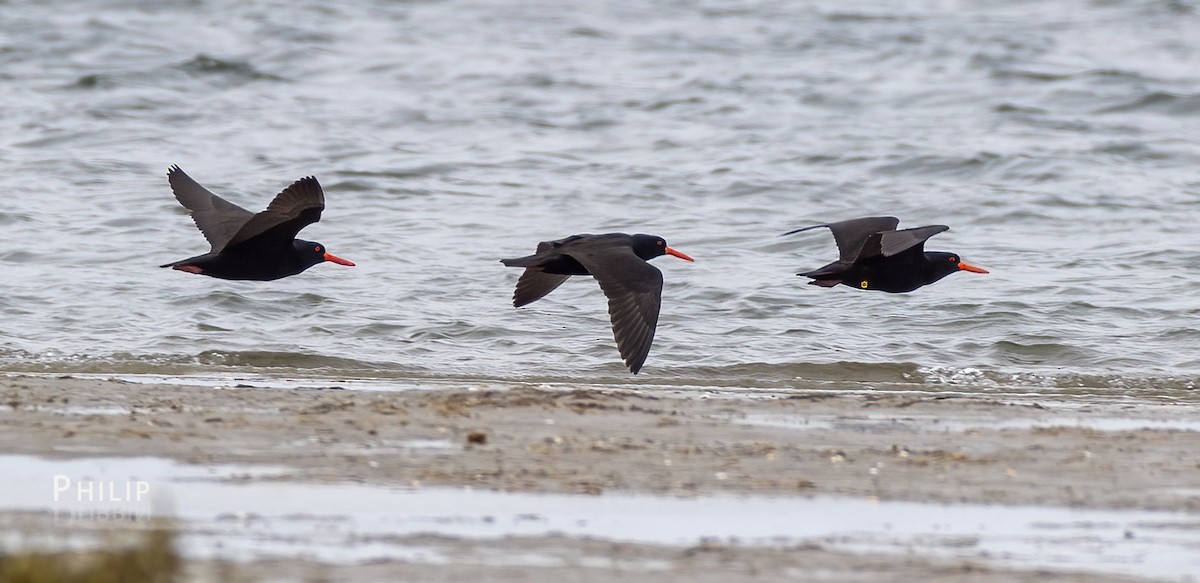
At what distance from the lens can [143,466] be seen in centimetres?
693

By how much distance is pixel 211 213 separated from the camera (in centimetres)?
1199

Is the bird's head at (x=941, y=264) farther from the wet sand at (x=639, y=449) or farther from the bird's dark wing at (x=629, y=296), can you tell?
the wet sand at (x=639, y=449)

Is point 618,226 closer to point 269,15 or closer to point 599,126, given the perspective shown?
point 599,126

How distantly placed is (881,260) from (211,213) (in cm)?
490

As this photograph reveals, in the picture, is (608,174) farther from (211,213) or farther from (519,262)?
(519,262)

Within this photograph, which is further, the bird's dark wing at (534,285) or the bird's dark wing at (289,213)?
the bird's dark wing at (534,285)

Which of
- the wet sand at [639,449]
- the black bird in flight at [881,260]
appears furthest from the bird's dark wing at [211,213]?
the black bird in flight at [881,260]

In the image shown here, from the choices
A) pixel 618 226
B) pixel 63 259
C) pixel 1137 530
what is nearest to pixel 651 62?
pixel 618 226

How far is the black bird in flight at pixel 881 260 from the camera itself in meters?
11.2

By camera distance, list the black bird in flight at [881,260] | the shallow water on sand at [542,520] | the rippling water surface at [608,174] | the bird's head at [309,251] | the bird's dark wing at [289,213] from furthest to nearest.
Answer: the rippling water surface at [608,174] < the bird's head at [309,251] < the black bird in flight at [881,260] < the bird's dark wing at [289,213] < the shallow water on sand at [542,520]

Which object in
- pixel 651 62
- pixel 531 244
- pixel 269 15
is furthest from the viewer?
pixel 269 15

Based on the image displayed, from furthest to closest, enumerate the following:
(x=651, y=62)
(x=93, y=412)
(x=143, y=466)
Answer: (x=651, y=62) → (x=93, y=412) → (x=143, y=466)

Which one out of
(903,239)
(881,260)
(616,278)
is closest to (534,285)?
(616,278)

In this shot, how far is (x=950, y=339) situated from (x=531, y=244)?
481 centimetres
